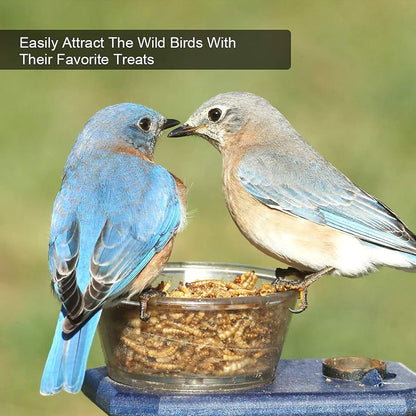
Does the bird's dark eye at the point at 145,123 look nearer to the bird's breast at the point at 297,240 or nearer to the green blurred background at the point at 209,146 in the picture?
the bird's breast at the point at 297,240

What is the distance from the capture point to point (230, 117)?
7059 mm

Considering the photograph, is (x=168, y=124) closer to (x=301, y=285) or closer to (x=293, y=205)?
(x=293, y=205)

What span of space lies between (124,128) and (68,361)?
6.35ft

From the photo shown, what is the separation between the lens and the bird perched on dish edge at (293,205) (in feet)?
20.7

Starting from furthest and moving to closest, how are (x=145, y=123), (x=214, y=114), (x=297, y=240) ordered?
(x=214, y=114) < (x=145, y=123) < (x=297, y=240)

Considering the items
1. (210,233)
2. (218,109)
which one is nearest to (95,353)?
(210,233)

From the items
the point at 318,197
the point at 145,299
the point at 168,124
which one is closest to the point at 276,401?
the point at 145,299

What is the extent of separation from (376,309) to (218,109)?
3275 mm

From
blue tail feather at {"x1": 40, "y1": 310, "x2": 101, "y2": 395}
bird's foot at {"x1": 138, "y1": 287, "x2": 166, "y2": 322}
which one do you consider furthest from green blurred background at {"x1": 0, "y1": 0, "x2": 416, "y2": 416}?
blue tail feather at {"x1": 40, "y1": 310, "x2": 101, "y2": 395}

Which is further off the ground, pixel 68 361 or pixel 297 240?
pixel 297 240

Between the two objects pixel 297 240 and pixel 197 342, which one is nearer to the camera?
pixel 197 342

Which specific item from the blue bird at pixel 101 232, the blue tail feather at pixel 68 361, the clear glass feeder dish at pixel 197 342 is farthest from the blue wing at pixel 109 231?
the clear glass feeder dish at pixel 197 342

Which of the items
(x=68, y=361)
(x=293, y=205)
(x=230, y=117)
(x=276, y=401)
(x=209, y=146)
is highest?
(x=209, y=146)

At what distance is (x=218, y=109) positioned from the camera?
277 inches
